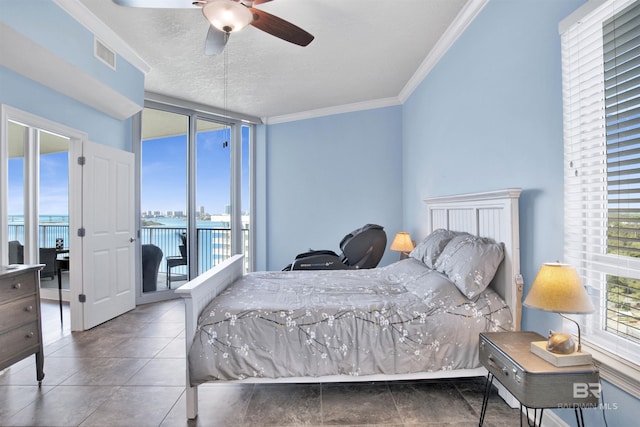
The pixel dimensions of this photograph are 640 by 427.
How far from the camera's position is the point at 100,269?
12.2 ft

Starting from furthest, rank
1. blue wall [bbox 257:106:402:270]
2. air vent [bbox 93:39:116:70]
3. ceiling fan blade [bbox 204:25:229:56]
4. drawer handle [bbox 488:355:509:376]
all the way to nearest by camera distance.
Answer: blue wall [bbox 257:106:402:270]
air vent [bbox 93:39:116:70]
ceiling fan blade [bbox 204:25:229:56]
drawer handle [bbox 488:355:509:376]

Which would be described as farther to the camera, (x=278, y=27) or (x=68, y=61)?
(x=68, y=61)

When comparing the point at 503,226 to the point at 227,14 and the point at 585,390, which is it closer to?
the point at 585,390

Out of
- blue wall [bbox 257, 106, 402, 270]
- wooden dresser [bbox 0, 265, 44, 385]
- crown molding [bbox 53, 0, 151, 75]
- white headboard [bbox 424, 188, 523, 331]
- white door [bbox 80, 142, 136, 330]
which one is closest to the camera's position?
white headboard [bbox 424, 188, 523, 331]

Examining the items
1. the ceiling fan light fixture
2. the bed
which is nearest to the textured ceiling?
the ceiling fan light fixture

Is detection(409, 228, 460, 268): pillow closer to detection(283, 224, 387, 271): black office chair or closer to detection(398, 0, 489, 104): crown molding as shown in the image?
detection(283, 224, 387, 271): black office chair

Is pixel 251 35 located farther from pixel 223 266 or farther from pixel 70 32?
pixel 223 266

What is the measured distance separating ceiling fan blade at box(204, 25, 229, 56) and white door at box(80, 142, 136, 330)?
80.8 inches

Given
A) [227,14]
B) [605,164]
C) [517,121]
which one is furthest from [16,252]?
[605,164]

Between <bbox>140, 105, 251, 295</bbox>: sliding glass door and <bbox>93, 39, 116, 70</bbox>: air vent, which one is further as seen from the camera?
<bbox>140, 105, 251, 295</bbox>: sliding glass door

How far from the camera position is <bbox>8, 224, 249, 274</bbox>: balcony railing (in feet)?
16.2

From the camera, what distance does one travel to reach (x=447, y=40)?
3195 millimetres

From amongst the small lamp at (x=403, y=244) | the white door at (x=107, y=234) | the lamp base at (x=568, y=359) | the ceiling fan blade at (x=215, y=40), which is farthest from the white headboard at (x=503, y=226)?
the white door at (x=107, y=234)

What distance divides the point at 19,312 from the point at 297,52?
3.27m
